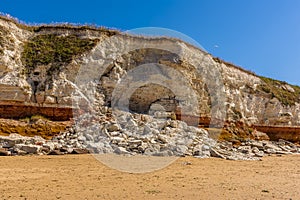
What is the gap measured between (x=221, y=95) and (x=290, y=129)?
874cm

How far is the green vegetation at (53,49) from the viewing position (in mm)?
21891

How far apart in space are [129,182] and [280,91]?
3109 centimetres

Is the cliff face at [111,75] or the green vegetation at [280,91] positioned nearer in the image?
the cliff face at [111,75]

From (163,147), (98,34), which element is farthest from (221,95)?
(163,147)

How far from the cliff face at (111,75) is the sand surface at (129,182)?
923 cm

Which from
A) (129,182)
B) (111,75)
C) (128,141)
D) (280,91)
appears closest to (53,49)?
(111,75)

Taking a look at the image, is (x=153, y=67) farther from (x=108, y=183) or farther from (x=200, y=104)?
(x=108, y=183)

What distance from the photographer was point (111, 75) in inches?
915

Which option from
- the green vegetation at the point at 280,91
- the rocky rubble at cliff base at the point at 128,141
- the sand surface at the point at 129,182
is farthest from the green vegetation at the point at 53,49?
the green vegetation at the point at 280,91

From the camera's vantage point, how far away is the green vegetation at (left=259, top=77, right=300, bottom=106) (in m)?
33.1

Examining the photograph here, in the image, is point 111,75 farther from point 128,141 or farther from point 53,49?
point 128,141

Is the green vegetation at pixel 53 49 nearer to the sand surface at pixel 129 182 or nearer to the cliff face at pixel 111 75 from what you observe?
the cliff face at pixel 111 75

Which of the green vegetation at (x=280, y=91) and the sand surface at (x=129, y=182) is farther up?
the green vegetation at (x=280, y=91)

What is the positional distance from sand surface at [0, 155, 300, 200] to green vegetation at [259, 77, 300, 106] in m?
23.6
